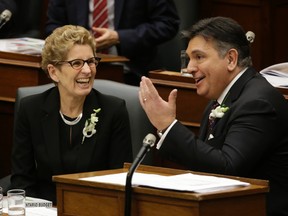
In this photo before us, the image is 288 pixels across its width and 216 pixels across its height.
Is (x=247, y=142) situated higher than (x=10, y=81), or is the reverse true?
(x=10, y=81)

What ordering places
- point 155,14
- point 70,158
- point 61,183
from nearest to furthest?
point 61,183, point 70,158, point 155,14

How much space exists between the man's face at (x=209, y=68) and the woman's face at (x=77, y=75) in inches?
28.3

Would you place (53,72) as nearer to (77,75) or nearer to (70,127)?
(77,75)

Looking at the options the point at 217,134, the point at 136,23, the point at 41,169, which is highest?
the point at 136,23

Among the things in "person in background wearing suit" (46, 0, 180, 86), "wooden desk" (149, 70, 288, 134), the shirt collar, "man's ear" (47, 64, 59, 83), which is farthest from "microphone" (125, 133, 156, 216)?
"person in background wearing suit" (46, 0, 180, 86)

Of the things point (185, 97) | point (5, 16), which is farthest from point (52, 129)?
point (5, 16)

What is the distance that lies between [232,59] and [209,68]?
10 centimetres

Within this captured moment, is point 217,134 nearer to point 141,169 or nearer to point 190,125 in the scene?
point 141,169

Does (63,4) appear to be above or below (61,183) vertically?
above

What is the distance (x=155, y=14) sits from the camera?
5484 millimetres

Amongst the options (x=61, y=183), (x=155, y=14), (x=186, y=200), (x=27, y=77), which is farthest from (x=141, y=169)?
(x=155, y=14)

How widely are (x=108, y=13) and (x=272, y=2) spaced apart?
45.1 inches

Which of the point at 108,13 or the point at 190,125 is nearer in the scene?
the point at 190,125

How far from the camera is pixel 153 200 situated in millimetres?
2531
